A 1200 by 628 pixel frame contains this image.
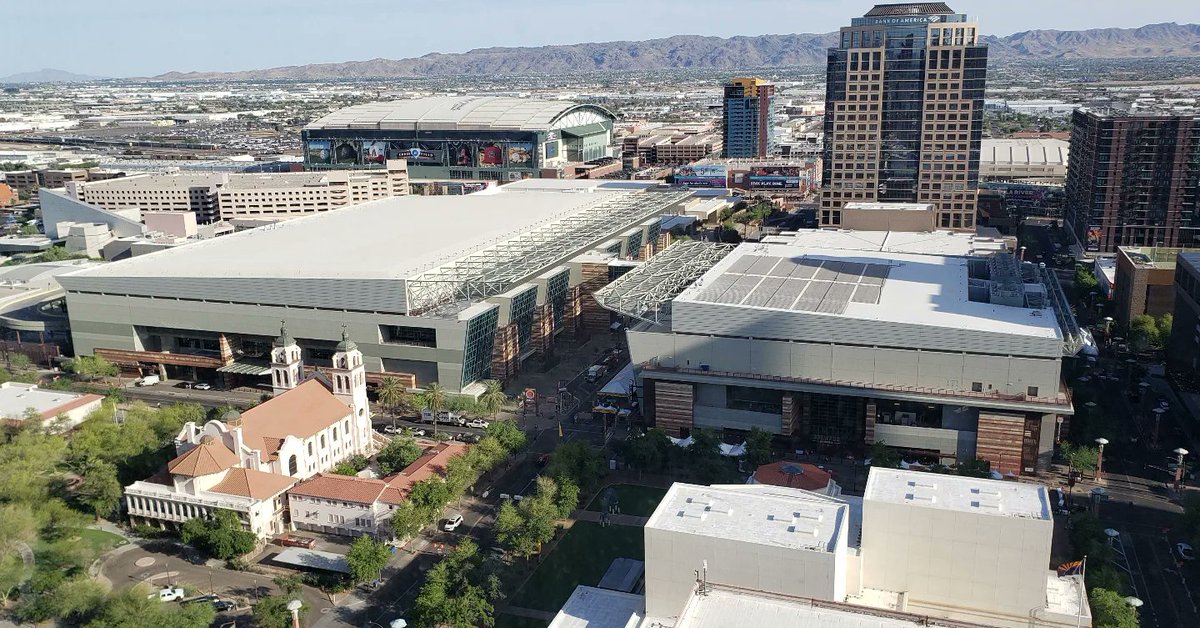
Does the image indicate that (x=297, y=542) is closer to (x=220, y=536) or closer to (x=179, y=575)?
(x=220, y=536)

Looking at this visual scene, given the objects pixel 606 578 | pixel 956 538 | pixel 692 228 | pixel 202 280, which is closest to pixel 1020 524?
pixel 956 538

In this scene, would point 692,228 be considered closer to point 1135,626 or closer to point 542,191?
point 542,191

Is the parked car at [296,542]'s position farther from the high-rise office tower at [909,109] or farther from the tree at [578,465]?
the high-rise office tower at [909,109]

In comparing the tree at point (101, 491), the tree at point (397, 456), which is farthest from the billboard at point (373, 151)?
the tree at point (101, 491)

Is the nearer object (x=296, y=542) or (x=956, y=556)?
(x=956, y=556)

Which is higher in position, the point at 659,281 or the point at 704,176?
the point at 659,281

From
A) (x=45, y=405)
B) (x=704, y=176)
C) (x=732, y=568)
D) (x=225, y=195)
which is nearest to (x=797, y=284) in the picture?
(x=732, y=568)
